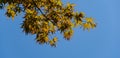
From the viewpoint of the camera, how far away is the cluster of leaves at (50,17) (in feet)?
53.1

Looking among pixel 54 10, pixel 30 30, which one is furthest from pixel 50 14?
pixel 30 30

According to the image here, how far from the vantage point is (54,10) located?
16578mm

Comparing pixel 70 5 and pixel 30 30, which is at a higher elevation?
pixel 70 5

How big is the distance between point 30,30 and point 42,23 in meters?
0.83

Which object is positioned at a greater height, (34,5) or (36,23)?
(34,5)

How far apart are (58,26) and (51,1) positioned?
123 cm

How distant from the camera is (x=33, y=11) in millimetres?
16375

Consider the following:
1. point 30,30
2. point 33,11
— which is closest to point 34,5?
point 33,11

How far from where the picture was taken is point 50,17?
647 inches

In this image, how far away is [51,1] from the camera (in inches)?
650

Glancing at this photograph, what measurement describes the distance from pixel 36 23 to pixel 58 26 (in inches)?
42.7

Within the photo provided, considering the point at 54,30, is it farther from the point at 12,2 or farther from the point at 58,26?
the point at 12,2

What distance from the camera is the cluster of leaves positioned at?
1617 cm

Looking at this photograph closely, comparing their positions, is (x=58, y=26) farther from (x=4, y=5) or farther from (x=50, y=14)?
(x=4, y=5)
